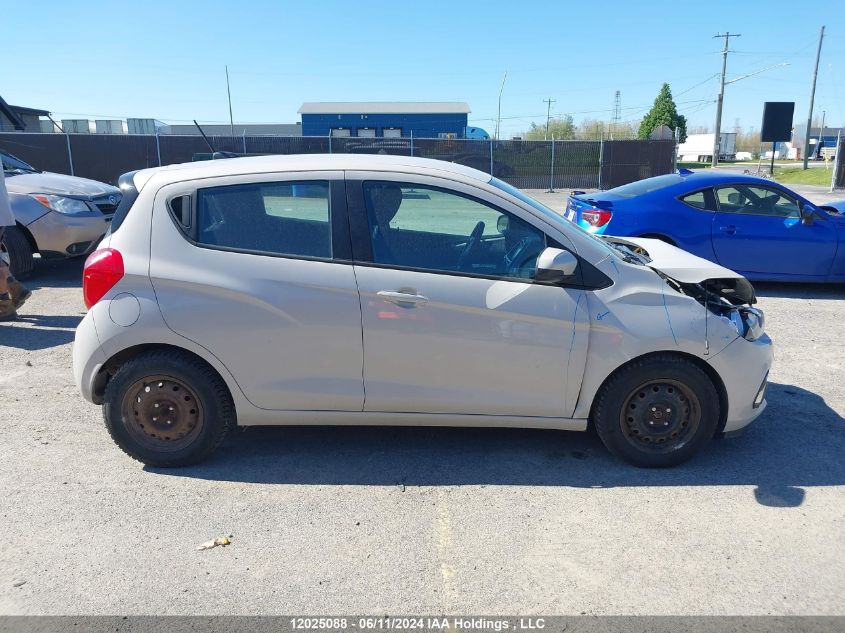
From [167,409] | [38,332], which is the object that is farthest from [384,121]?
[167,409]

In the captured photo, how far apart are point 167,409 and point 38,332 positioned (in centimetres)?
371

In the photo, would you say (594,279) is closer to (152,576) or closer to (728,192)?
(152,576)

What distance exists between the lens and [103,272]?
3.67 m

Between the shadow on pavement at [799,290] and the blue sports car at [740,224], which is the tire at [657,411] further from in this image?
the shadow on pavement at [799,290]

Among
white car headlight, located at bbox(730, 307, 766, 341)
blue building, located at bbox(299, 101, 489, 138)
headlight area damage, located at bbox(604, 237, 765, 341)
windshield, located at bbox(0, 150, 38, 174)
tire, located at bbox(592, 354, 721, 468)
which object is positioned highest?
blue building, located at bbox(299, 101, 489, 138)

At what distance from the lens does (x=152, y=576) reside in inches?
116

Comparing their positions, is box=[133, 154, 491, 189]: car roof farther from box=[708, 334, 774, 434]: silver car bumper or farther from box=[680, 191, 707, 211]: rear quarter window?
box=[680, 191, 707, 211]: rear quarter window

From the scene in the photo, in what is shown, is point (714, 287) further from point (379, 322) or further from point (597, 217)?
point (597, 217)

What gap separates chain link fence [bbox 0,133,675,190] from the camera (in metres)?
25.1

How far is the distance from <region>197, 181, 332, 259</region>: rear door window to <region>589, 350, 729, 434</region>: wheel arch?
176cm

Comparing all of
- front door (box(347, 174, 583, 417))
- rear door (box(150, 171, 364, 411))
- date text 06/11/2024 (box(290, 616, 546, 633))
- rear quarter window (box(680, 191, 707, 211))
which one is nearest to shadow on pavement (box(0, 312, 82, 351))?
rear door (box(150, 171, 364, 411))

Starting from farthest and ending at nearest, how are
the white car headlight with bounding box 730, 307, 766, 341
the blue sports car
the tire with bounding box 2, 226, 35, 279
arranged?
the blue sports car → the tire with bounding box 2, 226, 35, 279 → the white car headlight with bounding box 730, 307, 766, 341

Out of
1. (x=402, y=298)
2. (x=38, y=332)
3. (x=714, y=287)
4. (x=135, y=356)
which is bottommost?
(x=38, y=332)

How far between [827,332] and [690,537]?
4689 mm
